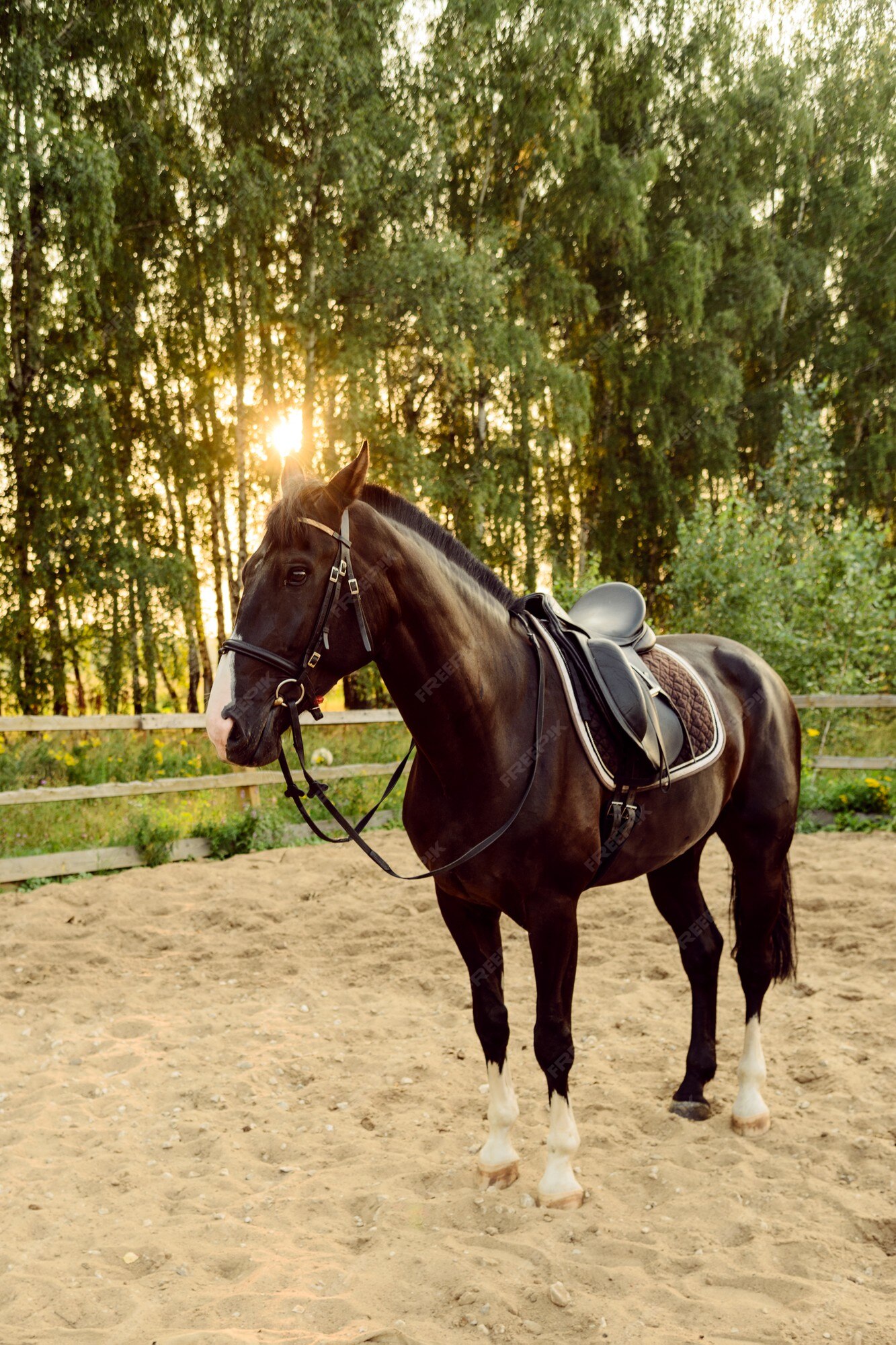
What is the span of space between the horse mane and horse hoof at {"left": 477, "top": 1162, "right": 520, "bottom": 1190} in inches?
74.0

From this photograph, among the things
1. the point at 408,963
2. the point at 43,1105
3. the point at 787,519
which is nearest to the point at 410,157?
the point at 787,519

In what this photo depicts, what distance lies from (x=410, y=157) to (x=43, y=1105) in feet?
45.5

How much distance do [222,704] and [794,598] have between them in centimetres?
1096

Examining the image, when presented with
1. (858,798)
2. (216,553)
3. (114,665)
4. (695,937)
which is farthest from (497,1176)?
(216,553)

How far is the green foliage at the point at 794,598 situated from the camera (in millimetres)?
10875

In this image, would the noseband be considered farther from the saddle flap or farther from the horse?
the saddle flap

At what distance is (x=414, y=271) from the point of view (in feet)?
40.6

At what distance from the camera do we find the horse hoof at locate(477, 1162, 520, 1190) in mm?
2912

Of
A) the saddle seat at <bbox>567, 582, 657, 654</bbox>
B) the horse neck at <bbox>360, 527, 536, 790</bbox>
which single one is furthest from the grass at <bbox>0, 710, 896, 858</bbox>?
the horse neck at <bbox>360, 527, 536, 790</bbox>

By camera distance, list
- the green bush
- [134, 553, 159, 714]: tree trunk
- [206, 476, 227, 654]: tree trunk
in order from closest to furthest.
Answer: the green bush, [134, 553, 159, 714]: tree trunk, [206, 476, 227, 654]: tree trunk

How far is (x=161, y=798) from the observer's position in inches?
309

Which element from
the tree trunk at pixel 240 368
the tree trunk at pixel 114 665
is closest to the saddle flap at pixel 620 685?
the tree trunk at pixel 114 665

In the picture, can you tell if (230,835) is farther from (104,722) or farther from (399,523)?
(399,523)

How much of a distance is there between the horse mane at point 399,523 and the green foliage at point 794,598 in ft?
28.0
